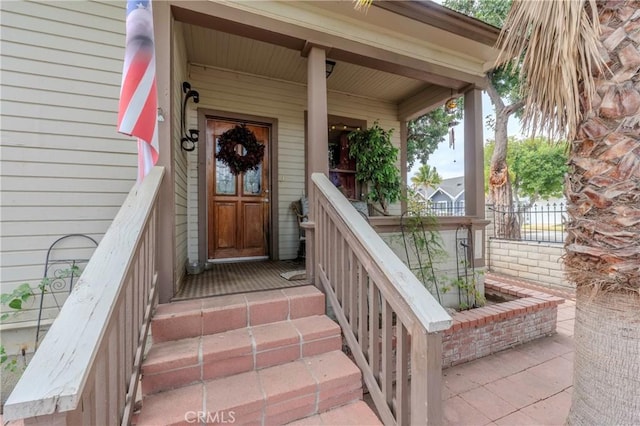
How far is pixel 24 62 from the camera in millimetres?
2133

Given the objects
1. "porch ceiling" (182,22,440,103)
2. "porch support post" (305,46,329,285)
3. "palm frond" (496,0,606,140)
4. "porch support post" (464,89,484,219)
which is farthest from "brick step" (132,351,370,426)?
"porch ceiling" (182,22,440,103)

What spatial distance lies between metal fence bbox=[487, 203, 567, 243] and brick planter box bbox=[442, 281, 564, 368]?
234 cm

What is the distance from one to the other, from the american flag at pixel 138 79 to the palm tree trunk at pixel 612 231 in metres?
2.59

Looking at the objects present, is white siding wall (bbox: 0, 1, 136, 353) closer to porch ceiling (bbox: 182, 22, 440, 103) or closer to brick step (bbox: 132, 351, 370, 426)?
porch ceiling (bbox: 182, 22, 440, 103)

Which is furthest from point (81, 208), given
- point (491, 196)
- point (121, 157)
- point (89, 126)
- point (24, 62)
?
point (491, 196)

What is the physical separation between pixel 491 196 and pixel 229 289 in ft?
27.8

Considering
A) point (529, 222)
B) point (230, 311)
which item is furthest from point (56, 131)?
point (529, 222)

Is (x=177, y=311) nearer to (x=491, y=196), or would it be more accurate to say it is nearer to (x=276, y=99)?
(x=276, y=99)

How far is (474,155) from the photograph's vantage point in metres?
3.56

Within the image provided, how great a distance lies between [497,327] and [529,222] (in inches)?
160

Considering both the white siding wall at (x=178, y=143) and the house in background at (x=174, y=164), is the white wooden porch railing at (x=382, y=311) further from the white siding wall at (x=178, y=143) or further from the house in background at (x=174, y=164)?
the white siding wall at (x=178, y=143)

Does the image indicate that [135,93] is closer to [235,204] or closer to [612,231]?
[235,204]

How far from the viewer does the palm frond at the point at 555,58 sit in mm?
1422

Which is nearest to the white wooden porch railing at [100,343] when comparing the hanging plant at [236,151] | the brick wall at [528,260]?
the hanging plant at [236,151]
